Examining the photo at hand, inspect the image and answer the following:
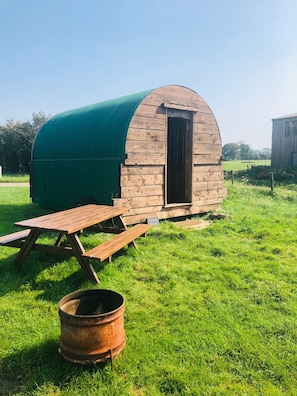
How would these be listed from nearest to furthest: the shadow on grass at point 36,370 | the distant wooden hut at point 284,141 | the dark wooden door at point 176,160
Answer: the shadow on grass at point 36,370, the dark wooden door at point 176,160, the distant wooden hut at point 284,141

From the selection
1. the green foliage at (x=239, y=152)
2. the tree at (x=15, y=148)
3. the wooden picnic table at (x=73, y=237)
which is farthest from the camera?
the green foliage at (x=239, y=152)

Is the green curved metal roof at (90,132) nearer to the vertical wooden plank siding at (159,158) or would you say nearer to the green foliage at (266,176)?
the vertical wooden plank siding at (159,158)

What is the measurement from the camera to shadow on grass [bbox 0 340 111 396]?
2982 millimetres

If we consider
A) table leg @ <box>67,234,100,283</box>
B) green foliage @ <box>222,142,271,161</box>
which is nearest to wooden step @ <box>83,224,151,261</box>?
table leg @ <box>67,234,100,283</box>

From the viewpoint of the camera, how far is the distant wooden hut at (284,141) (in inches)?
1080

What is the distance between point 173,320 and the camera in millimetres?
4066

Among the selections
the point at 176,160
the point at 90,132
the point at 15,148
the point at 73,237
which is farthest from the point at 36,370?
the point at 15,148

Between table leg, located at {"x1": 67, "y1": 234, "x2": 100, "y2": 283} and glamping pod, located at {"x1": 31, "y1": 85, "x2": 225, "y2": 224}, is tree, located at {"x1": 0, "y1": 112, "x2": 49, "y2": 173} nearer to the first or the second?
glamping pod, located at {"x1": 31, "y1": 85, "x2": 225, "y2": 224}

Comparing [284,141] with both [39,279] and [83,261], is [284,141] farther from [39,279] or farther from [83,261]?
[39,279]

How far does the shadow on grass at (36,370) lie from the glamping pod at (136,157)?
4.90m

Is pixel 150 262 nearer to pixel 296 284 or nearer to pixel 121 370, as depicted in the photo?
pixel 296 284

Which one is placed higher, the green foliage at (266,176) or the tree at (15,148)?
the tree at (15,148)

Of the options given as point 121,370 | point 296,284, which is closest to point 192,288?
point 296,284

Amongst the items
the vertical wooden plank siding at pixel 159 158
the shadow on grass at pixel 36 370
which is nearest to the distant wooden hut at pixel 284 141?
the vertical wooden plank siding at pixel 159 158
